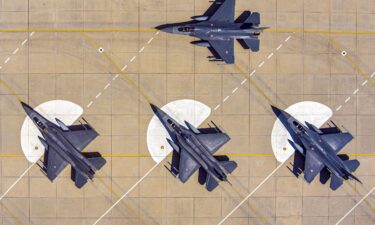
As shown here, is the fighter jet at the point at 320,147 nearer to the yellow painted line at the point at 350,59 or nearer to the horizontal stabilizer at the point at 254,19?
the yellow painted line at the point at 350,59

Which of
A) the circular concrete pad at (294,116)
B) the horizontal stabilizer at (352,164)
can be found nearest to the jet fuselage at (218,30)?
the circular concrete pad at (294,116)

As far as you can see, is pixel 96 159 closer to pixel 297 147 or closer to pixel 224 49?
pixel 224 49

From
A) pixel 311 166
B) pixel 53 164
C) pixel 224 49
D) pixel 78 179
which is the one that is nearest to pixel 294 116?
pixel 311 166

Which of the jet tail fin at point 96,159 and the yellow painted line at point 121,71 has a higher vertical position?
the yellow painted line at point 121,71

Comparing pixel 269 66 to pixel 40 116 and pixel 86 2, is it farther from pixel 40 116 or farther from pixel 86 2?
pixel 40 116

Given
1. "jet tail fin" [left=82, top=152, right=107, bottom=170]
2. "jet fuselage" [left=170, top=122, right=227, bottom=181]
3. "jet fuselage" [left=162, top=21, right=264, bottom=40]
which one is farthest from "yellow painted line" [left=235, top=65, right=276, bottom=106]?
"jet tail fin" [left=82, top=152, right=107, bottom=170]

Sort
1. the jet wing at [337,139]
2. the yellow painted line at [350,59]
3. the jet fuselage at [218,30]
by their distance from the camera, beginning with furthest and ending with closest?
the yellow painted line at [350,59] → the jet wing at [337,139] → the jet fuselage at [218,30]

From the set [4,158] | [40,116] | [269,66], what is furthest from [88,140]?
[269,66]
